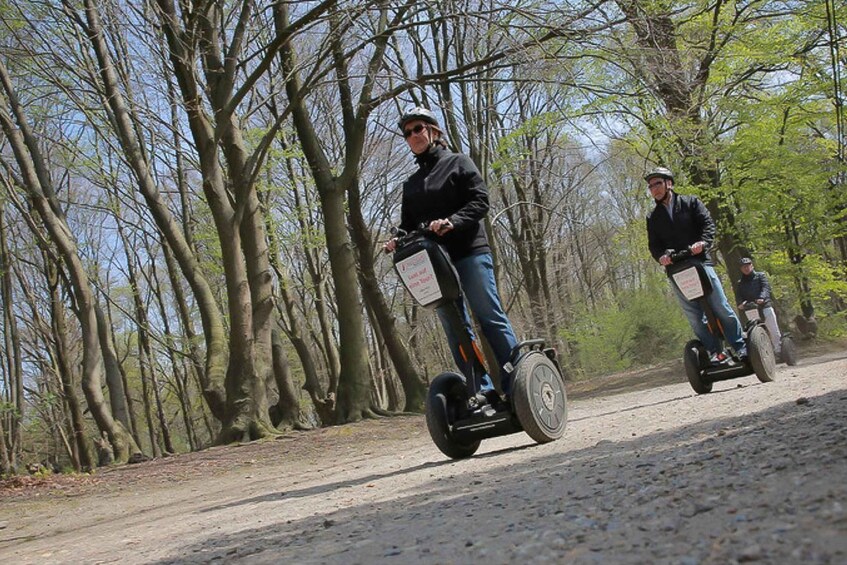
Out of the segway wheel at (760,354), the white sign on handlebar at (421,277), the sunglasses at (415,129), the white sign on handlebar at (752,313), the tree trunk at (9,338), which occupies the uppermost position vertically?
the tree trunk at (9,338)

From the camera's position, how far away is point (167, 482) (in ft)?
30.8

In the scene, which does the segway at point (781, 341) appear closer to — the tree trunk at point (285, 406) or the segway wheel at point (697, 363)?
the segway wheel at point (697, 363)

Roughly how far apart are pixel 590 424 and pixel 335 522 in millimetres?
3869

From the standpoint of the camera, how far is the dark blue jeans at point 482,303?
5.64 m

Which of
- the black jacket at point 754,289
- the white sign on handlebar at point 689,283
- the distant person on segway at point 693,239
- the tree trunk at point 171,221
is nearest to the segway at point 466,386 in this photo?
the white sign on handlebar at point 689,283

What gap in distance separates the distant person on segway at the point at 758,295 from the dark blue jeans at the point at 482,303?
860 cm

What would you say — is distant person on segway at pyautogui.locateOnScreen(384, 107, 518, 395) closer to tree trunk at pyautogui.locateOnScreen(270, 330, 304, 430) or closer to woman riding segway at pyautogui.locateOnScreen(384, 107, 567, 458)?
woman riding segway at pyautogui.locateOnScreen(384, 107, 567, 458)

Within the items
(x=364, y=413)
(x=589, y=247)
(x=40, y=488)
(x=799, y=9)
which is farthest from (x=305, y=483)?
(x=589, y=247)

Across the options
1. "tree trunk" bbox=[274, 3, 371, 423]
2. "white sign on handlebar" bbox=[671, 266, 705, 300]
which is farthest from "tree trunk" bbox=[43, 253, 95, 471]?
"white sign on handlebar" bbox=[671, 266, 705, 300]

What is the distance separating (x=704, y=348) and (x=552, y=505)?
577 centimetres

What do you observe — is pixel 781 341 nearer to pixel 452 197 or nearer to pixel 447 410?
pixel 447 410

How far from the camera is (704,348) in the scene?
854 centimetres

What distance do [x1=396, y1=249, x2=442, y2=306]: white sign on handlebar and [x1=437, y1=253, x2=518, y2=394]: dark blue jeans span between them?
234 millimetres

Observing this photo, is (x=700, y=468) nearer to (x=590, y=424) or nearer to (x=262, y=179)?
(x=590, y=424)
